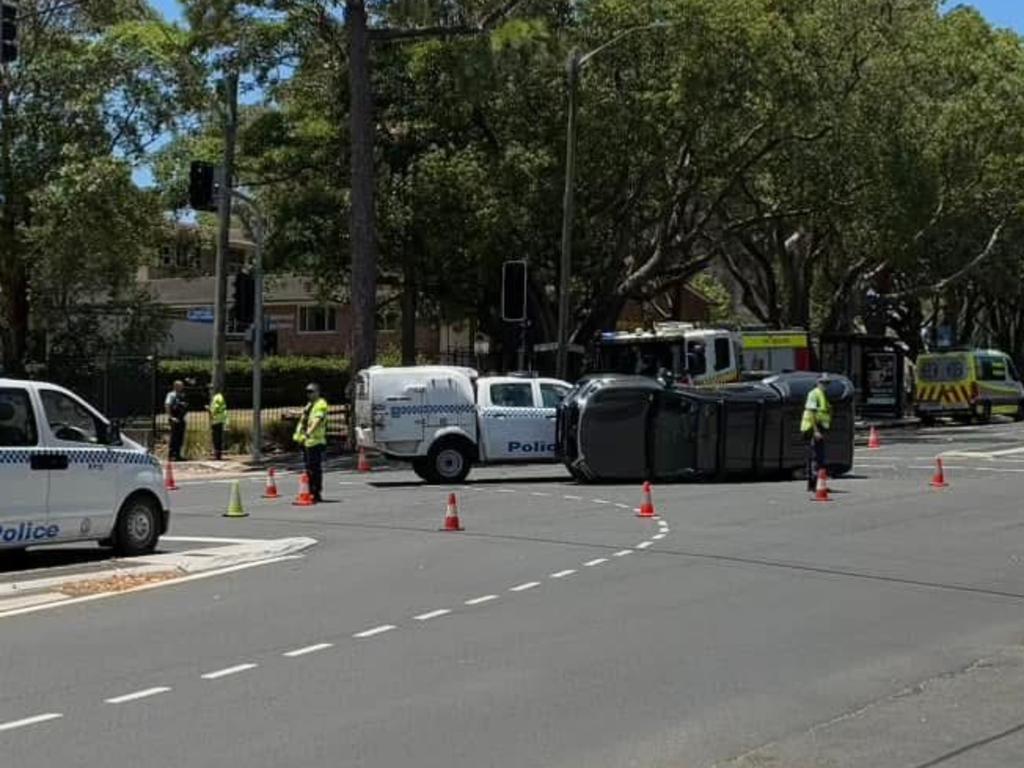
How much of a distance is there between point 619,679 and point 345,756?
2.17 meters

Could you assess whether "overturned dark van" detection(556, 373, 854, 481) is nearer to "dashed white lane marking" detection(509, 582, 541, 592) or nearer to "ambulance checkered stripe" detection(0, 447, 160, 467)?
"ambulance checkered stripe" detection(0, 447, 160, 467)

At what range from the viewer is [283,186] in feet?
115

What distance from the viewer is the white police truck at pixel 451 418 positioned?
2264cm

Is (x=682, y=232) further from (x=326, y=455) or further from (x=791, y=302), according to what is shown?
(x=326, y=455)

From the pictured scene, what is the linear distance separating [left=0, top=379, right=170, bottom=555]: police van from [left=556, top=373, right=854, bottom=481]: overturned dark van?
A: 957cm

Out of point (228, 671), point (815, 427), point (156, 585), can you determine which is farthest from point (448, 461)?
point (228, 671)

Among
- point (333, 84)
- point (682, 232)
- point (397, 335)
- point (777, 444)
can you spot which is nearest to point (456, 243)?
point (333, 84)

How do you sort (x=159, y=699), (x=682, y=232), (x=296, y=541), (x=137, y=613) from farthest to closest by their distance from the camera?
(x=682, y=232) < (x=296, y=541) < (x=137, y=613) < (x=159, y=699)

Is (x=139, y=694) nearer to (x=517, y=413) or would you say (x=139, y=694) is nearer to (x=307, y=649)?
(x=307, y=649)

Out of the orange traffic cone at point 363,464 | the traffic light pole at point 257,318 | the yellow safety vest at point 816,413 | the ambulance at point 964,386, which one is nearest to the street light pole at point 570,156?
the orange traffic cone at point 363,464

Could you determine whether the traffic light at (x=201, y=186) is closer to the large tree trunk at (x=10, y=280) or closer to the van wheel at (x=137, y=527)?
the large tree trunk at (x=10, y=280)

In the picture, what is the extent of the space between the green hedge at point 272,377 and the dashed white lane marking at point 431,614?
38228 millimetres

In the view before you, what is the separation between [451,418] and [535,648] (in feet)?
46.2

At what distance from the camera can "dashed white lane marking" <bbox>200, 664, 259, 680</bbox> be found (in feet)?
26.6
